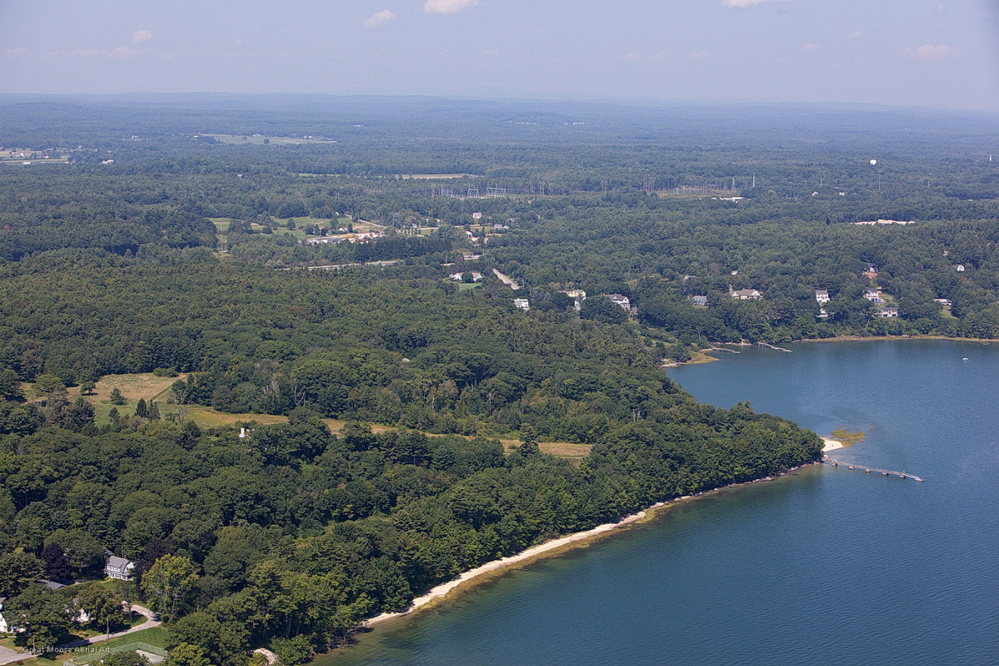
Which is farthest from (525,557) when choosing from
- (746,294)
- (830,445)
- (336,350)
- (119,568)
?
(746,294)

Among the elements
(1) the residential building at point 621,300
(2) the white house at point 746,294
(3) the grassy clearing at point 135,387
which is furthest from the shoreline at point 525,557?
(2) the white house at point 746,294

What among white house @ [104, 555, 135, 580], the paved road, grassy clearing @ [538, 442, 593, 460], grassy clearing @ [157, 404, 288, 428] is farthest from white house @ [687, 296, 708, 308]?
the paved road

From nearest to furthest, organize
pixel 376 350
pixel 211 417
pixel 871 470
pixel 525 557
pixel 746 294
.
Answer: pixel 525 557
pixel 871 470
pixel 211 417
pixel 376 350
pixel 746 294

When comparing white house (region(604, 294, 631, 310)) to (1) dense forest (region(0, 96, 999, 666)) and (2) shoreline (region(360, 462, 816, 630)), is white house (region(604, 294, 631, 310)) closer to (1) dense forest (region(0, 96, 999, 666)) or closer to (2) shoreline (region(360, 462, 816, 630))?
(1) dense forest (region(0, 96, 999, 666))

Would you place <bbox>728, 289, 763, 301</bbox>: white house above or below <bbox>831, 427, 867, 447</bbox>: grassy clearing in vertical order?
above

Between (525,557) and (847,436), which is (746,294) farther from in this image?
(525,557)

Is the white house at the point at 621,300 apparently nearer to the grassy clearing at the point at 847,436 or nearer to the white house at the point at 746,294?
the white house at the point at 746,294
